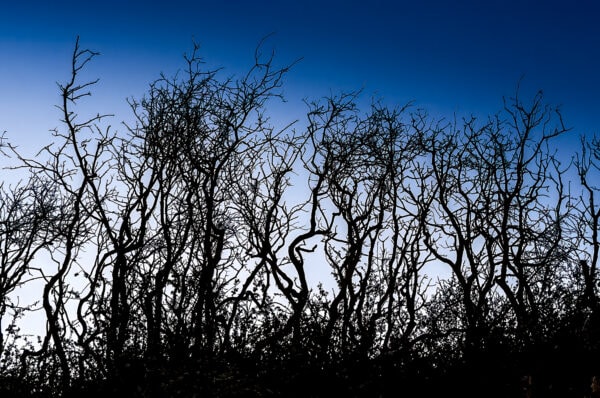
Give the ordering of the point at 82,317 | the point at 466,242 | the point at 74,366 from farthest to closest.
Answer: the point at 466,242
the point at 82,317
the point at 74,366

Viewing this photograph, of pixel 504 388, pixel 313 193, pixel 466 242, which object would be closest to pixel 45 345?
pixel 313 193

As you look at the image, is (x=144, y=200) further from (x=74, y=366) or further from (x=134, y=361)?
(x=134, y=361)

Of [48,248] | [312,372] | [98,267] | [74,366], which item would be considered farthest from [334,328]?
[48,248]

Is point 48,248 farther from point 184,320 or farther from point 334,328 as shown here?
point 334,328

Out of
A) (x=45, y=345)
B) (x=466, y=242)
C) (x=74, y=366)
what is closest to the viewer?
(x=74, y=366)

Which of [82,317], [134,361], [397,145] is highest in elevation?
[397,145]

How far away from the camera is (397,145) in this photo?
12.7 m

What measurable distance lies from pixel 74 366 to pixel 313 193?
6.38 meters

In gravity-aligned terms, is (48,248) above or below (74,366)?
above

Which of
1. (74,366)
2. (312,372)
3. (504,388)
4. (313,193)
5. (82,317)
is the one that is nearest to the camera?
(504,388)

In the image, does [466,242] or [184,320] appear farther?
[466,242]

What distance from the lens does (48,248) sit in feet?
41.0

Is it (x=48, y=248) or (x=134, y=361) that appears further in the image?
(x=48, y=248)

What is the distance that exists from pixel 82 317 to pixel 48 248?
9.31 feet
